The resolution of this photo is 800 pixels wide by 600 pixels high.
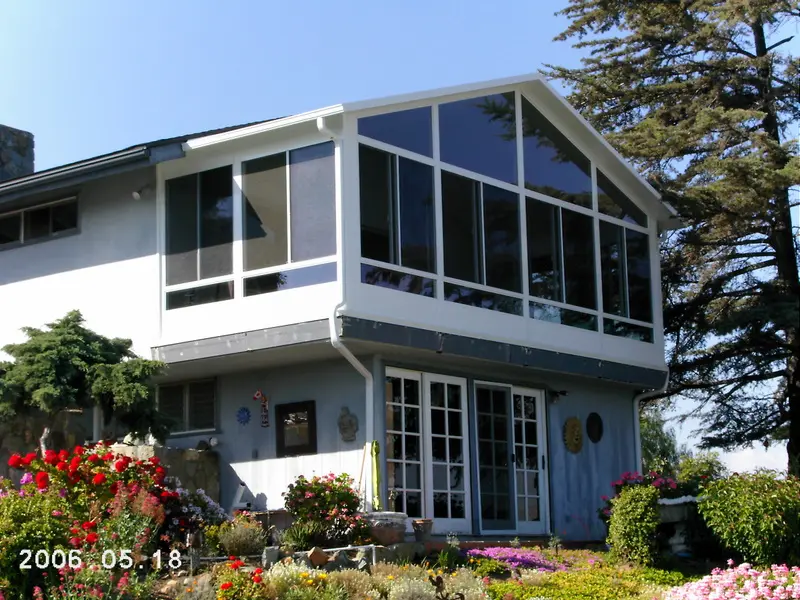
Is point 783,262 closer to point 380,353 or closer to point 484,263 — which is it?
point 484,263

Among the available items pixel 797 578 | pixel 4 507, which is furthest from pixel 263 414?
pixel 797 578

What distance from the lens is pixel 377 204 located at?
47.3 feet

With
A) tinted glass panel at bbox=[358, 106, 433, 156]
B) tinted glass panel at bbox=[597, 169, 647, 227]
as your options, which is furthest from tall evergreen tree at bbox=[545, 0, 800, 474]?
tinted glass panel at bbox=[358, 106, 433, 156]

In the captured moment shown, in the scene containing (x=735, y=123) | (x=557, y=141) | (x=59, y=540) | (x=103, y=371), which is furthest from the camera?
(x=735, y=123)

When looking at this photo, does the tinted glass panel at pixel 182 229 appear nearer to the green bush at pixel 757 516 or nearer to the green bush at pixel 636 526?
the green bush at pixel 636 526

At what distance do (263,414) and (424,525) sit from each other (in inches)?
111

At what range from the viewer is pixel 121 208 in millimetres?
→ 15984

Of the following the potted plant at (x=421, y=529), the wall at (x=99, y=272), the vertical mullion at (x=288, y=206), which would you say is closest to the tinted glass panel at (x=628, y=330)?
the potted plant at (x=421, y=529)

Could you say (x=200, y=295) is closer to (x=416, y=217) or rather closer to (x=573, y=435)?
(x=416, y=217)

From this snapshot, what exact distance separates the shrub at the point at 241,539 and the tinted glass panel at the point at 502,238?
17.5 ft

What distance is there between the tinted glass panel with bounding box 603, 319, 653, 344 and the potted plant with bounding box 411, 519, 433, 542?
5520mm

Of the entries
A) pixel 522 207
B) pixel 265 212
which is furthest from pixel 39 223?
pixel 522 207

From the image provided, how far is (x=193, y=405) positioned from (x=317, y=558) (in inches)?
190

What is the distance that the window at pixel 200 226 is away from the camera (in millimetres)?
14852
